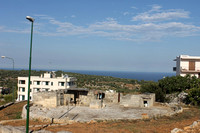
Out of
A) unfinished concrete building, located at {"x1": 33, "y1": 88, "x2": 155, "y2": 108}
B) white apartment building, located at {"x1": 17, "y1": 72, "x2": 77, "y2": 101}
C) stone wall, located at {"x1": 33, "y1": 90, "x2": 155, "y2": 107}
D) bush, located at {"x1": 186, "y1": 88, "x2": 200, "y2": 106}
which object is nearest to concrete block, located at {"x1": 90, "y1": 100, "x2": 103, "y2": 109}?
unfinished concrete building, located at {"x1": 33, "y1": 88, "x2": 155, "y2": 108}

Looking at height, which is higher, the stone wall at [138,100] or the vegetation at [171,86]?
the vegetation at [171,86]

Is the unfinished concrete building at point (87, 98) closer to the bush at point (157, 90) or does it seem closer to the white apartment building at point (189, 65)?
the bush at point (157, 90)

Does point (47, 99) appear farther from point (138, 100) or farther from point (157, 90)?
point (157, 90)

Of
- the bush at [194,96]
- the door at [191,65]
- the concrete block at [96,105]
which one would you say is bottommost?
the concrete block at [96,105]

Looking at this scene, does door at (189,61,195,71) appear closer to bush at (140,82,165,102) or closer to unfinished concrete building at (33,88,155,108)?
bush at (140,82,165,102)

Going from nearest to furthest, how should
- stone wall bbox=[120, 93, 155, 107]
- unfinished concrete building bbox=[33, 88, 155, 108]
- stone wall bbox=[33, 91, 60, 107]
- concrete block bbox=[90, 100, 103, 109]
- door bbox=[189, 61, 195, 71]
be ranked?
concrete block bbox=[90, 100, 103, 109], stone wall bbox=[33, 91, 60, 107], unfinished concrete building bbox=[33, 88, 155, 108], stone wall bbox=[120, 93, 155, 107], door bbox=[189, 61, 195, 71]

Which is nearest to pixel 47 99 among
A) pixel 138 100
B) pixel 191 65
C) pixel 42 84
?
pixel 138 100

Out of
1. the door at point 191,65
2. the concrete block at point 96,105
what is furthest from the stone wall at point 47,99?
the door at point 191,65

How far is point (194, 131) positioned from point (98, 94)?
20.2m

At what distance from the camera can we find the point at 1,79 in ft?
306

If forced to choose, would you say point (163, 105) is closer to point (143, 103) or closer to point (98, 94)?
point (143, 103)

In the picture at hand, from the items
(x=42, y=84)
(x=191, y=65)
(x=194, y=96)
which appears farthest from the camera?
(x=42, y=84)

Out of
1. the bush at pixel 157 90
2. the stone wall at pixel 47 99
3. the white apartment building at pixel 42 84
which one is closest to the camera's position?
the stone wall at pixel 47 99

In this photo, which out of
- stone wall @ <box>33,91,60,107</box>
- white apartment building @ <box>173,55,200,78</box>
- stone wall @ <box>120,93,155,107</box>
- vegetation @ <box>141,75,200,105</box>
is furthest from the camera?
white apartment building @ <box>173,55,200,78</box>
